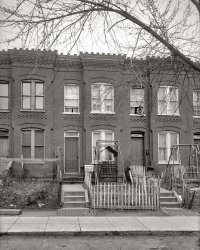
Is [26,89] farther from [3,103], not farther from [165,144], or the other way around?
[165,144]

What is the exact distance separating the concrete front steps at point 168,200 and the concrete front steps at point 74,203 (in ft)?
11.1

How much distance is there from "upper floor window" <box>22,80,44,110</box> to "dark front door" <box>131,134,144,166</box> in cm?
681

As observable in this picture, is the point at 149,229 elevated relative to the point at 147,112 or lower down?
lower down

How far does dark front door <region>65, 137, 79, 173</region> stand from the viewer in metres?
25.3

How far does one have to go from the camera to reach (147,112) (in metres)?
26.4

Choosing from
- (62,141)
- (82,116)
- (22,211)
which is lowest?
(22,211)

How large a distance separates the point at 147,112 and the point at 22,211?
13.8 m

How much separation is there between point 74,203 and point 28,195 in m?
2.42

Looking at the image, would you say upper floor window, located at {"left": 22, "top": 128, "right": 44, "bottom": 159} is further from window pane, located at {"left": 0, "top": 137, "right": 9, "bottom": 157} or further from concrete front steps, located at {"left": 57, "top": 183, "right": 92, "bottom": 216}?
concrete front steps, located at {"left": 57, "top": 183, "right": 92, "bottom": 216}

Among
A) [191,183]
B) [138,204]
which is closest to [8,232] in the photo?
[138,204]

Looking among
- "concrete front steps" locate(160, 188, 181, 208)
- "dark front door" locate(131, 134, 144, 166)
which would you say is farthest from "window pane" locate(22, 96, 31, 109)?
"concrete front steps" locate(160, 188, 181, 208)

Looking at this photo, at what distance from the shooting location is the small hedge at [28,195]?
52.9 feet

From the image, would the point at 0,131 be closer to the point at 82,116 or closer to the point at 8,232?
the point at 82,116

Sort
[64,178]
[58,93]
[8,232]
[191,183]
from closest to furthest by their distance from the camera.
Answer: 1. [8,232]
2. [191,183]
3. [64,178]
4. [58,93]
